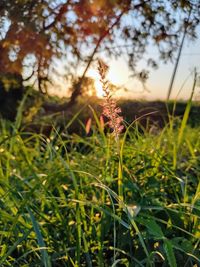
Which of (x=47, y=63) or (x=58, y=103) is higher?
(x=47, y=63)

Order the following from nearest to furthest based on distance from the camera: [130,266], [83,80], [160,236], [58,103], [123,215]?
[160,236] < [130,266] < [123,215] < [83,80] < [58,103]

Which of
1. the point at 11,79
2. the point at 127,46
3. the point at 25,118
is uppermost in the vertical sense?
the point at 127,46

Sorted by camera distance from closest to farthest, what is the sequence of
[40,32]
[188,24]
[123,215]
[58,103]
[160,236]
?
[160,236]
[123,215]
[188,24]
[40,32]
[58,103]

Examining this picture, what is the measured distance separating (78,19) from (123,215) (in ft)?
5.97

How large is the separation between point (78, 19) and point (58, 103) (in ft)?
4.33

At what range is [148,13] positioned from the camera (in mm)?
2775

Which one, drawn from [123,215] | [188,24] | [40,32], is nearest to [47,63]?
[40,32]

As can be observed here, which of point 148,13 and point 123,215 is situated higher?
point 148,13

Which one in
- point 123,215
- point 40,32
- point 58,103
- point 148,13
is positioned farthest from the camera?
point 58,103

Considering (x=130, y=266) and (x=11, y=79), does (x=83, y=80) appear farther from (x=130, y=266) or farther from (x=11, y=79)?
(x=130, y=266)

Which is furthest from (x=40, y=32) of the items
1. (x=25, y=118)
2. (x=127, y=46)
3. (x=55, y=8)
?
(x=25, y=118)

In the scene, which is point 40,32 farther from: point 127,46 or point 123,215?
point 123,215

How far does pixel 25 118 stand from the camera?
3.71m

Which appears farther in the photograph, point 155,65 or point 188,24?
Answer: point 155,65
